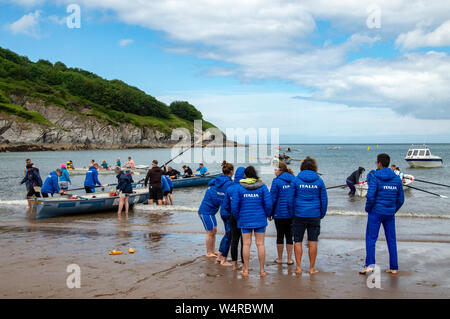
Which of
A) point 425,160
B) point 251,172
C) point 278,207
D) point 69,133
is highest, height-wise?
point 69,133

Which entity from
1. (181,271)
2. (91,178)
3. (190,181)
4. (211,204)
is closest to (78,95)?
(190,181)

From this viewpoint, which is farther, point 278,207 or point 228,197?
point 278,207

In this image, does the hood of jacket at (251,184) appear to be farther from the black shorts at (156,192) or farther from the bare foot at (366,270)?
the black shorts at (156,192)

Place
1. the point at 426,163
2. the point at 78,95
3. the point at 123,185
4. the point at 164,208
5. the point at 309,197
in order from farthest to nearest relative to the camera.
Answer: the point at 78,95 < the point at 426,163 < the point at 164,208 < the point at 123,185 < the point at 309,197

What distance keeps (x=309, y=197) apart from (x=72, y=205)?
10806mm

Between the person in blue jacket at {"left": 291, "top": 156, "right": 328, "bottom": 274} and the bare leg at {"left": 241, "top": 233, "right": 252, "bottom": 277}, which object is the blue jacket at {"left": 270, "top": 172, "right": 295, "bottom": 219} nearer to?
the person in blue jacket at {"left": 291, "top": 156, "right": 328, "bottom": 274}

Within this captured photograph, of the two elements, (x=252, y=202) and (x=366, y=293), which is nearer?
(x=366, y=293)

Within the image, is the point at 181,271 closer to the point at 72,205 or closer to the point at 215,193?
the point at 215,193

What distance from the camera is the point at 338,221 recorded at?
14.2 metres

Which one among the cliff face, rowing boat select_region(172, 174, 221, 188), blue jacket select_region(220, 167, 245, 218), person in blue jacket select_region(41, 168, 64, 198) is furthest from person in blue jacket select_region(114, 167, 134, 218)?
the cliff face

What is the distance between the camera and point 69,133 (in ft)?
398
